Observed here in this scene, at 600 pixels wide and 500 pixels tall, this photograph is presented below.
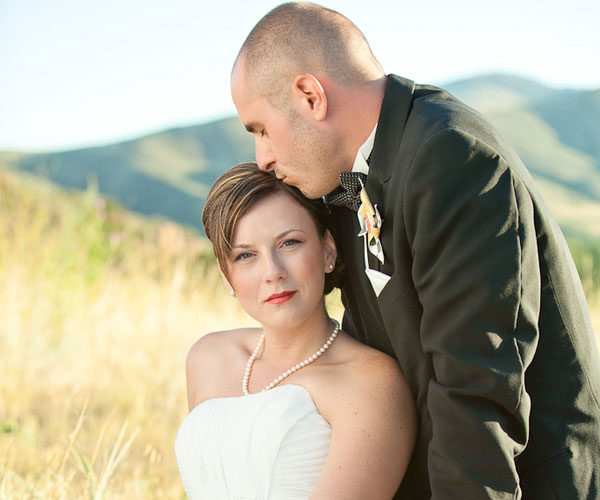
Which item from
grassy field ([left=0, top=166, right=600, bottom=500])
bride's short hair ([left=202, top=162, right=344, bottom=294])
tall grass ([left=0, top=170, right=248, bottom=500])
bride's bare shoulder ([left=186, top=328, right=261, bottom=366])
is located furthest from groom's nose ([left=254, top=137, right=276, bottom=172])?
tall grass ([left=0, top=170, right=248, bottom=500])

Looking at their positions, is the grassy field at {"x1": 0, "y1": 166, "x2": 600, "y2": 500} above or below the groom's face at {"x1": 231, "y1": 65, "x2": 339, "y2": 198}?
below

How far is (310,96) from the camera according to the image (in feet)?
9.28

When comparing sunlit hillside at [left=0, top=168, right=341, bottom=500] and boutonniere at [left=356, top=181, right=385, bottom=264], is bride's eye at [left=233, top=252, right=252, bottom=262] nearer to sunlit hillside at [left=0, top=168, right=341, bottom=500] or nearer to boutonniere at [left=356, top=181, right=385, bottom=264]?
boutonniere at [left=356, top=181, right=385, bottom=264]

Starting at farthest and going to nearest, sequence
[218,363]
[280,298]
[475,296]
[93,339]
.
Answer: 1. [93,339]
2. [218,363]
3. [280,298]
4. [475,296]

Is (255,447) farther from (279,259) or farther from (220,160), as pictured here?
(220,160)

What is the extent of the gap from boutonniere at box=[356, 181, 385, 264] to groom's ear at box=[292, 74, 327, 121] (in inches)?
13.6

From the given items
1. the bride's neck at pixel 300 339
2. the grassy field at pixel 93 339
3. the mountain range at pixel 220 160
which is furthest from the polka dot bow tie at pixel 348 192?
the mountain range at pixel 220 160

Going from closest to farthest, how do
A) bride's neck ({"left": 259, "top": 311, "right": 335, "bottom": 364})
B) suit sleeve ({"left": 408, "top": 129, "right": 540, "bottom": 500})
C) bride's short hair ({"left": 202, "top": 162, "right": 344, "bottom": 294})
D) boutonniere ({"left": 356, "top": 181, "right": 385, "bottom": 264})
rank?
1. suit sleeve ({"left": 408, "top": 129, "right": 540, "bottom": 500})
2. boutonniere ({"left": 356, "top": 181, "right": 385, "bottom": 264})
3. bride's short hair ({"left": 202, "top": 162, "right": 344, "bottom": 294})
4. bride's neck ({"left": 259, "top": 311, "right": 335, "bottom": 364})

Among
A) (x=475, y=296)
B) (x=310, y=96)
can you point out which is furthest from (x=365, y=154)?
(x=475, y=296)

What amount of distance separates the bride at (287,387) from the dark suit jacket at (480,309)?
248 mm

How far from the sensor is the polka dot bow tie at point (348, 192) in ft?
9.28

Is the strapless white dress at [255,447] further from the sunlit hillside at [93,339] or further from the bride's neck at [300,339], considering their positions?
the sunlit hillside at [93,339]

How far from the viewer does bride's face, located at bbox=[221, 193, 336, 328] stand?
3.12 metres

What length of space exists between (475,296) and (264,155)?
1.17m
